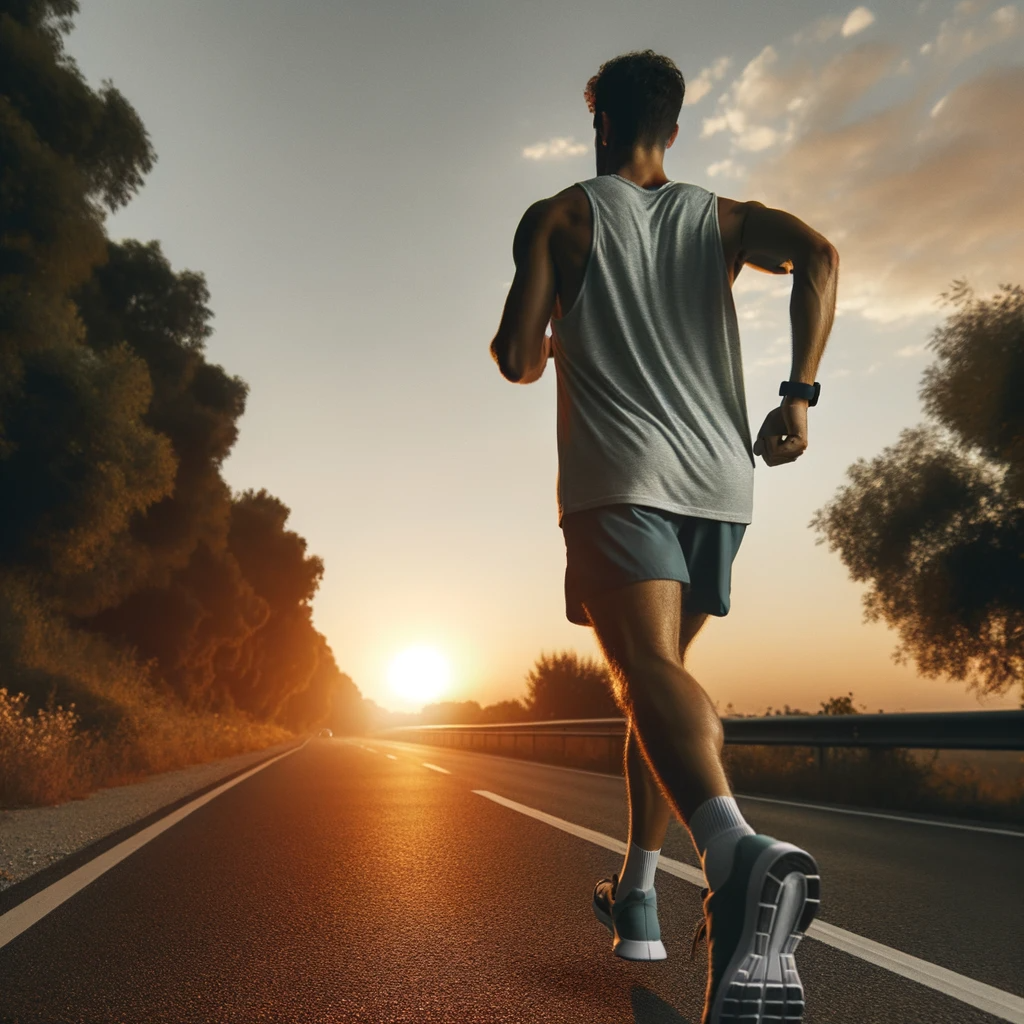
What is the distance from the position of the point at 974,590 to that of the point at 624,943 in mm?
24398

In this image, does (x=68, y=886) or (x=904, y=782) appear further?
(x=904, y=782)

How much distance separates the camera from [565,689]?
2822cm

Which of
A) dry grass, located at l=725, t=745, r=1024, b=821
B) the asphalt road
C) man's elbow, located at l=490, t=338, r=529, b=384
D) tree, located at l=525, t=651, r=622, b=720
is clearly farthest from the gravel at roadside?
tree, located at l=525, t=651, r=622, b=720

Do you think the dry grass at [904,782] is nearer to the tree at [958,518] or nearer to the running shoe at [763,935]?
the running shoe at [763,935]

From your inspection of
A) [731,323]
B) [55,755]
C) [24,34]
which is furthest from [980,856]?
[24,34]

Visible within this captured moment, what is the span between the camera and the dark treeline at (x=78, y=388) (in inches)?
575

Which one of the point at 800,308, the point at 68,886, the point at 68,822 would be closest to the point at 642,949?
the point at 800,308

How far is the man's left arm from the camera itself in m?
2.41

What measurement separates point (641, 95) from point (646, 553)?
1.26m

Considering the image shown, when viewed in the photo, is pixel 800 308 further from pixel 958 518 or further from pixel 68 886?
pixel 958 518

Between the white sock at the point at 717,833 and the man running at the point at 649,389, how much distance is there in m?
0.10

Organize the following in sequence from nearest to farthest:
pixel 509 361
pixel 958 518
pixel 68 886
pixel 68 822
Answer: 1. pixel 509 361
2. pixel 68 886
3. pixel 68 822
4. pixel 958 518

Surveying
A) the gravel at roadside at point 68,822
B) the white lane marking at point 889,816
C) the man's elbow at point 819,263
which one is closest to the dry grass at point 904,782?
the white lane marking at point 889,816

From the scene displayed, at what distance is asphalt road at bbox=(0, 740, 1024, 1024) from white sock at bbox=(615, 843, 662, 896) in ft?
1.06
